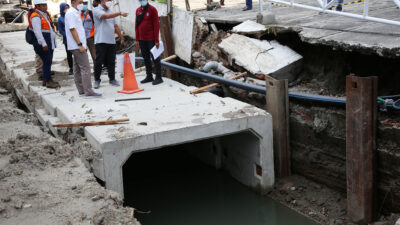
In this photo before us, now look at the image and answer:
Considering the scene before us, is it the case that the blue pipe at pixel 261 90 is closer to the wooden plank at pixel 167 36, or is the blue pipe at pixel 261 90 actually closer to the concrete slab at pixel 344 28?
the concrete slab at pixel 344 28

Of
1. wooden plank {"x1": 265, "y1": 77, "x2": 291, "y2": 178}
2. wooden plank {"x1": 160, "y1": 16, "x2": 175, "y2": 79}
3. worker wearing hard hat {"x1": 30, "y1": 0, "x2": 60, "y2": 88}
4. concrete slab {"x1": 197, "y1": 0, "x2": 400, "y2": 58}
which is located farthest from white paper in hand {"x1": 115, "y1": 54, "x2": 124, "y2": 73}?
wooden plank {"x1": 265, "y1": 77, "x2": 291, "y2": 178}

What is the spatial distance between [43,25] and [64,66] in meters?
3.16

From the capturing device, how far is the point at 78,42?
24.0 feet

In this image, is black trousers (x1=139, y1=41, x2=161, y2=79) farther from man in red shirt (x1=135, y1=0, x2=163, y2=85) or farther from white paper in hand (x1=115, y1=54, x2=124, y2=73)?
white paper in hand (x1=115, y1=54, x2=124, y2=73)

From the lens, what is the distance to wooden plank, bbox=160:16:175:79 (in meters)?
10.4

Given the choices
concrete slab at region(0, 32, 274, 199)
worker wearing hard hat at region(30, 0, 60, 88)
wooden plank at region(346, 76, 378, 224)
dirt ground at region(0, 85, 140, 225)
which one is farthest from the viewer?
worker wearing hard hat at region(30, 0, 60, 88)

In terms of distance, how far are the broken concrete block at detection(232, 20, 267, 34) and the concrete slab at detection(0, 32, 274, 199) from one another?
1.59 meters

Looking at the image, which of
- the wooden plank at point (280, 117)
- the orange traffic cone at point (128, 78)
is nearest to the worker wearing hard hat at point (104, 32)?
the orange traffic cone at point (128, 78)

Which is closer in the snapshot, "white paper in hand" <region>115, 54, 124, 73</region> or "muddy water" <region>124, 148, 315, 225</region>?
"muddy water" <region>124, 148, 315, 225</region>

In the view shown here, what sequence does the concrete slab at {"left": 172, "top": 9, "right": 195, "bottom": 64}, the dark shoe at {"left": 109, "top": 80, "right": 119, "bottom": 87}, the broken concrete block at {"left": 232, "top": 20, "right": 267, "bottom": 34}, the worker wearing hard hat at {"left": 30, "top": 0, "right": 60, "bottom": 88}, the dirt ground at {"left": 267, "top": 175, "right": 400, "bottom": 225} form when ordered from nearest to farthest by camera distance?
the dirt ground at {"left": 267, "top": 175, "right": 400, "bottom": 225} < the worker wearing hard hat at {"left": 30, "top": 0, "right": 60, "bottom": 88} < the broken concrete block at {"left": 232, "top": 20, "right": 267, "bottom": 34} < the dark shoe at {"left": 109, "top": 80, "right": 119, "bottom": 87} < the concrete slab at {"left": 172, "top": 9, "right": 195, "bottom": 64}

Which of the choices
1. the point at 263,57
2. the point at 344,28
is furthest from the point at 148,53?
the point at 344,28

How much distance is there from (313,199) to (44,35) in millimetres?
5583

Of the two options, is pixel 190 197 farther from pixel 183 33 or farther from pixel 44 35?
pixel 183 33

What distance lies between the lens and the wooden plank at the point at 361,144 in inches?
221
